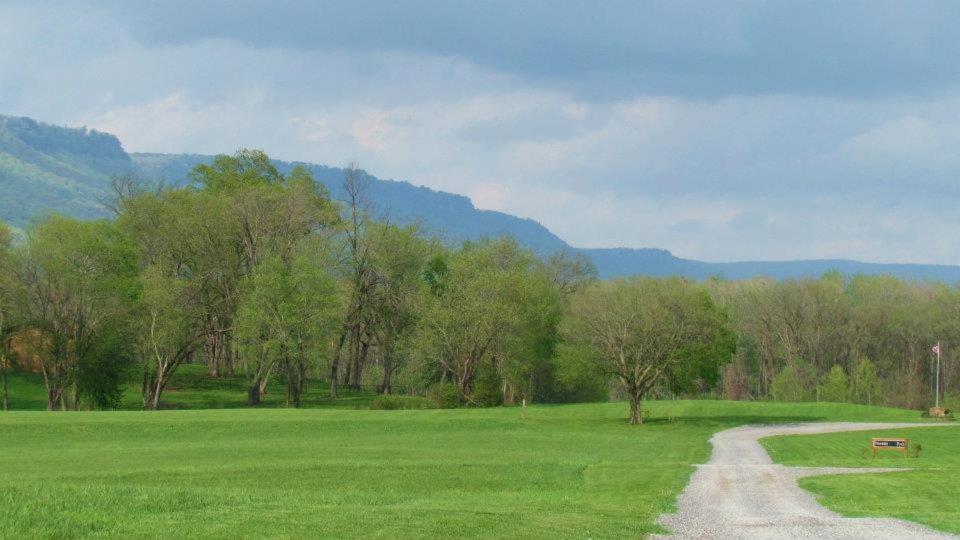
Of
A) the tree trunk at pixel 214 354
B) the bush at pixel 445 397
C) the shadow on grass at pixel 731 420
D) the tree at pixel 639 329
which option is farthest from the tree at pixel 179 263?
the shadow on grass at pixel 731 420

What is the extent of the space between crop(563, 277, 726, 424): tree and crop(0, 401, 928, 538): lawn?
423 cm

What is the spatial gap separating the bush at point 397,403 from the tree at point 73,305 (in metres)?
21.7

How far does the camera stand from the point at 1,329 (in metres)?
81.6

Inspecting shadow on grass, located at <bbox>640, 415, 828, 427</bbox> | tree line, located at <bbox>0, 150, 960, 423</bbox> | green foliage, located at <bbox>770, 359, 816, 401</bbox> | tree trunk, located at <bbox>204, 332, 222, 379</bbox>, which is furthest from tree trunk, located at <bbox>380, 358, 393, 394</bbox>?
green foliage, located at <bbox>770, 359, 816, 401</bbox>

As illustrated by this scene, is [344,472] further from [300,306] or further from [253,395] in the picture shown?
[253,395]

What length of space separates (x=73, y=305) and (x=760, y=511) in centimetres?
6875

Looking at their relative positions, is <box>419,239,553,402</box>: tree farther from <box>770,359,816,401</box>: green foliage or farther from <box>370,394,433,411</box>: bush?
<box>770,359,816,401</box>: green foliage

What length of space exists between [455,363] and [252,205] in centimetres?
2337

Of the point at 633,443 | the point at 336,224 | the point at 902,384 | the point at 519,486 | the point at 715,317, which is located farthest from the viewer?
the point at 902,384

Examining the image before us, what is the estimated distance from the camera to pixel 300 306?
8394 centimetres

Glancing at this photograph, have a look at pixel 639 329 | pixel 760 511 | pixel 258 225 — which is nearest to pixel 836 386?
pixel 639 329

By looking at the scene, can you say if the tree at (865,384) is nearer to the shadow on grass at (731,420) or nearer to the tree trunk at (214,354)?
the shadow on grass at (731,420)

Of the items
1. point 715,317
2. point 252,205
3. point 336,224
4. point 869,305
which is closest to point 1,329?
point 252,205

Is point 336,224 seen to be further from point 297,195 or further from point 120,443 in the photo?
point 120,443
